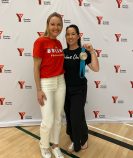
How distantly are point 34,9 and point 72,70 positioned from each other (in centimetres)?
110

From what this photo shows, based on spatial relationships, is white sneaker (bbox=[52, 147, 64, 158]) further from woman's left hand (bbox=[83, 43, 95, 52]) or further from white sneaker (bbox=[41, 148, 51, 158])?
woman's left hand (bbox=[83, 43, 95, 52])

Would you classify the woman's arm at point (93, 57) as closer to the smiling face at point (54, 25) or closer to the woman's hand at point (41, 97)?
the smiling face at point (54, 25)

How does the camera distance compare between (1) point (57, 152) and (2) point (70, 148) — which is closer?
(1) point (57, 152)

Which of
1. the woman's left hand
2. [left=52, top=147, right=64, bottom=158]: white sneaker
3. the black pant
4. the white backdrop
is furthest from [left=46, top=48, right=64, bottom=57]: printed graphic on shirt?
[left=52, top=147, right=64, bottom=158]: white sneaker

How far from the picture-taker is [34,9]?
10.3ft

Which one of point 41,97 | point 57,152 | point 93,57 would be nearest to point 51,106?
point 41,97

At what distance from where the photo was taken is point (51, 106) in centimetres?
239

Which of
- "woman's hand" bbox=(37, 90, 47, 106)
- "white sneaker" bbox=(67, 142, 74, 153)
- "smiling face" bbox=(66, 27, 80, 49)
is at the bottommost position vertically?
"white sneaker" bbox=(67, 142, 74, 153)

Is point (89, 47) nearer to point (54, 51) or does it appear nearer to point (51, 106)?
point (54, 51)

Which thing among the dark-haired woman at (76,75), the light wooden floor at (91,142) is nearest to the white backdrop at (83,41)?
the light wooden floor at (91,142)

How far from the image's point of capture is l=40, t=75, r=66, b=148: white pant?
237cm

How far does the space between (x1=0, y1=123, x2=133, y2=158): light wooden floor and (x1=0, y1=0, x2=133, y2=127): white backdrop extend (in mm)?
192

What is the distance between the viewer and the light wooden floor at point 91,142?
104 inches

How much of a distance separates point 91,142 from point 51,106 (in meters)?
0.87
